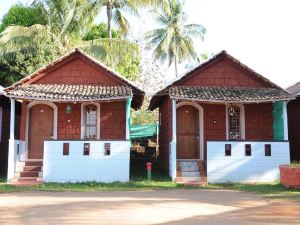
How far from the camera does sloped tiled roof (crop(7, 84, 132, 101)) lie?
15734mm

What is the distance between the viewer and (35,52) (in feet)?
79.3

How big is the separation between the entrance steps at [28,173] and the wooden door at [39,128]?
0.65 meters

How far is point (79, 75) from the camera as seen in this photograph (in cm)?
1791

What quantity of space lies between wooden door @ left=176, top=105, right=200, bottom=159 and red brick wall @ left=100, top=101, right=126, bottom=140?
98.4 inches

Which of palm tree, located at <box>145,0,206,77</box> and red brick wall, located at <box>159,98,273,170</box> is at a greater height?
palm tree, located at <box>145,0,206,77</box>

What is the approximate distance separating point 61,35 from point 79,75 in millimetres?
7585

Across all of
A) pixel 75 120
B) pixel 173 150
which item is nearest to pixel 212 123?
pixel 173 150

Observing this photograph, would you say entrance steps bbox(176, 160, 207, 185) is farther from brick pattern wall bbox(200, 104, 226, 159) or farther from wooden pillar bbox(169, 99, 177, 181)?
brick pattern wall bbox(200, 104, 226, 159)

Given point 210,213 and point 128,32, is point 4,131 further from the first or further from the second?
point 210,213

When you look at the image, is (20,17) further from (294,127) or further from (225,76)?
(294,127)

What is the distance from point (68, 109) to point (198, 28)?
24.9 metres

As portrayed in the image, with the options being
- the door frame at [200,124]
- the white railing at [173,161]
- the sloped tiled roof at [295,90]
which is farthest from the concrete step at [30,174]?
the sloped tiled roof at [295,90]

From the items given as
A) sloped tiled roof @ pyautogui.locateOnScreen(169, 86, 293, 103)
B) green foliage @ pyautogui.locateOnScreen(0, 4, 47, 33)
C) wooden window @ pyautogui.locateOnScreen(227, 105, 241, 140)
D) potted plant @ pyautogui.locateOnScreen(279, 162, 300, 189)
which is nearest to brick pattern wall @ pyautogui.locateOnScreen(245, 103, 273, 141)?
wooden window @ pyautogui.locateOnScreen(227, 105, 241, 140)

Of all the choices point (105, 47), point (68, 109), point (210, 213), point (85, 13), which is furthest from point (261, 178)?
point (85, 13)
